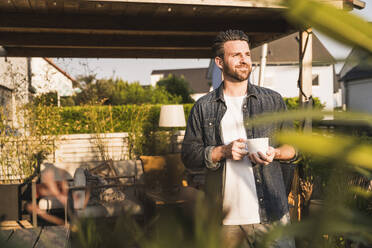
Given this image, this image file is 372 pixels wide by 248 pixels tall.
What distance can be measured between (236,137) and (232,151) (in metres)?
0.31

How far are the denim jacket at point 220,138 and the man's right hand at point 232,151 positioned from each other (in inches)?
1.8

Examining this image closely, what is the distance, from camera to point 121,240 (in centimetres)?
28

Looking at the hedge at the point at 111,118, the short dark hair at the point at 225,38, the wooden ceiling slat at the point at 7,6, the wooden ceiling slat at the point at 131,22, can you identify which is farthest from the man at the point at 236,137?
the hedge at the point at 111,118

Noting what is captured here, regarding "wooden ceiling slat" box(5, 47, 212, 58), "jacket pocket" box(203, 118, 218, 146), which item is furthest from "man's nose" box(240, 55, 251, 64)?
"wooden ceiling slat" box(5, 47, 212, 58)

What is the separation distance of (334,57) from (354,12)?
0.09ft

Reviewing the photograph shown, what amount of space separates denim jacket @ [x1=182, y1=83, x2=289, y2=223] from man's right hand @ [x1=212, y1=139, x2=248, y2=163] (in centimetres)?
5

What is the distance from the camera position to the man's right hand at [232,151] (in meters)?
1.56

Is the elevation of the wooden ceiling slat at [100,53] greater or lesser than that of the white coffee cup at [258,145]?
greater

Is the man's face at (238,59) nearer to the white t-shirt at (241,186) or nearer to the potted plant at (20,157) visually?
the white t-shirt at (241,186)

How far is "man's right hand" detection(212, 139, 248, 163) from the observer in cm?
156

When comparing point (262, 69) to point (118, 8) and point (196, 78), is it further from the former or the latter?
point (196, 78)

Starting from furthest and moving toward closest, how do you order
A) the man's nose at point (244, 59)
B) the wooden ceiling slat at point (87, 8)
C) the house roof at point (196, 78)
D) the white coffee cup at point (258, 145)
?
the house roof at point (196, 78) → the wooden ceiling slat at point (87, 8) → the man's nose at point (244, 59) → the white coffee cup at point (258, 145)

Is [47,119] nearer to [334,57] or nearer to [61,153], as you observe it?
[61,153]

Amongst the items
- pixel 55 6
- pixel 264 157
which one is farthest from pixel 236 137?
pixel 55 6
